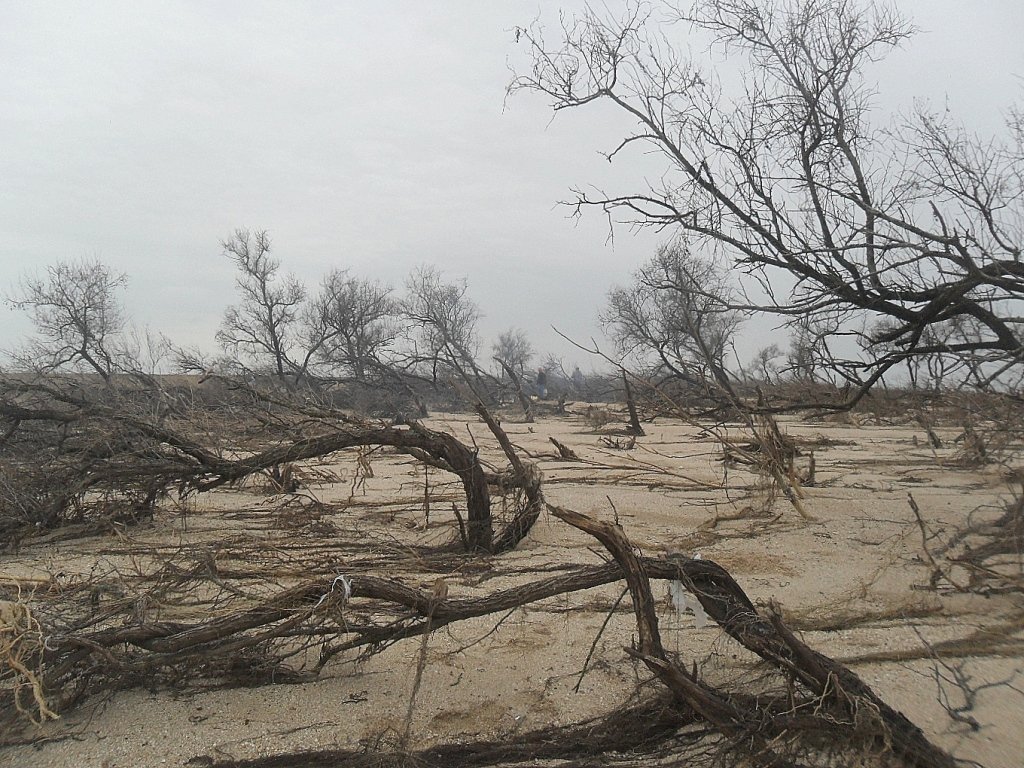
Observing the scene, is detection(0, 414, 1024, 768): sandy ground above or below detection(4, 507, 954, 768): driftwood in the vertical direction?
below

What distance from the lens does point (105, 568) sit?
5.00 m

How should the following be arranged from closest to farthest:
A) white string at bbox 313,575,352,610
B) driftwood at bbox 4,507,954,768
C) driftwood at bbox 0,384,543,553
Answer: driftwood at bbox 4,507,954,768, white string at bbox 313,575,352,610, driftwood at bbox 0,384,543,553

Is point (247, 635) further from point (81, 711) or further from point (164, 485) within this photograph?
point (164, 485)

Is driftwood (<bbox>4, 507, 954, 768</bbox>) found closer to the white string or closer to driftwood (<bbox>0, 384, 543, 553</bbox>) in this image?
the white string

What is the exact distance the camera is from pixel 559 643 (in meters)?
3.42

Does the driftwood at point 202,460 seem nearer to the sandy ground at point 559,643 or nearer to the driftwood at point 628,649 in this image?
the sandy ground at point 559,643

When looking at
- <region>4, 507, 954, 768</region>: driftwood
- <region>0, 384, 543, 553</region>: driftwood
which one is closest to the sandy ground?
<region>4, 507, 954, 768</region>: driftwood

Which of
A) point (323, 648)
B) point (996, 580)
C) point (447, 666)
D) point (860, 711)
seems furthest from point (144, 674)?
point (996, 580)

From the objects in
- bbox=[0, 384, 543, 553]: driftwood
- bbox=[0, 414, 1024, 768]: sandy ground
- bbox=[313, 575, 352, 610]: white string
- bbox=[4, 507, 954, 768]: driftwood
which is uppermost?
bbox=[0, 384, 543, 553]: driftwood

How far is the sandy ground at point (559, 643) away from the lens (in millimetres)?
2582

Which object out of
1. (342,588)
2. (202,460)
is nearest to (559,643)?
(342,588)

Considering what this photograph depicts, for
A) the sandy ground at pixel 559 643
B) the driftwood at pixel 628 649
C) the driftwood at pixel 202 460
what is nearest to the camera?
the driftwood at pixel 628 649

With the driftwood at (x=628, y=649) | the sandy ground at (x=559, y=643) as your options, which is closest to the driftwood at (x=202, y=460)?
the sandy ground at (x=559, y=643)

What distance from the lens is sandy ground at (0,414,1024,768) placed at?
258 centimetres
